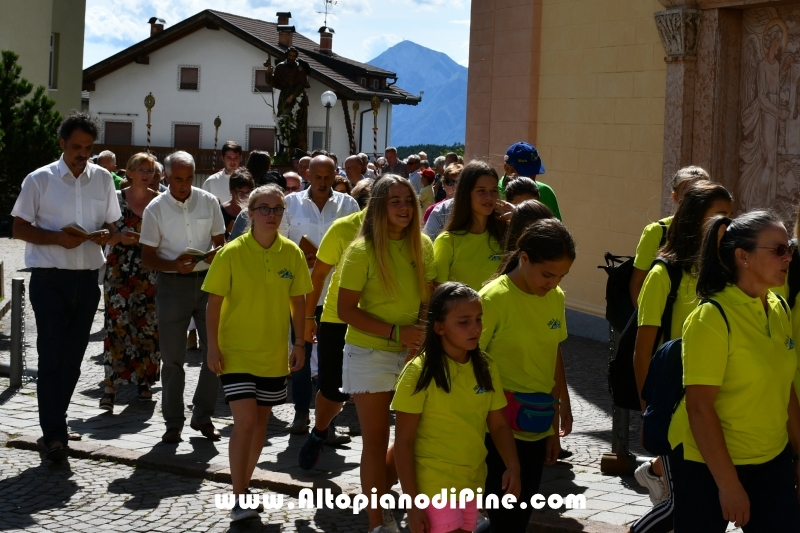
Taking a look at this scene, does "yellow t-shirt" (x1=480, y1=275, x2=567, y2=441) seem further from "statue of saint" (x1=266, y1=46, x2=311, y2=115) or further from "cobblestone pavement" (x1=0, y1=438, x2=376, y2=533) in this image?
"statue of saint" (x1=266, y1=46, x2=311, y2=115)

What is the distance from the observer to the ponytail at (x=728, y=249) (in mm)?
4180

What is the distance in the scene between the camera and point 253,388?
6.49 meters

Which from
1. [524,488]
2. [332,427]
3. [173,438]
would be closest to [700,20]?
[332,427]

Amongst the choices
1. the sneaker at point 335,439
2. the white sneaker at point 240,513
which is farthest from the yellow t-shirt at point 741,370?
the sneaker at point 335,439

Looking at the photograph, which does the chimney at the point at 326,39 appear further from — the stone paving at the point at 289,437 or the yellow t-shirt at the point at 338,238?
the yellow t-shirt at the point at 338,238

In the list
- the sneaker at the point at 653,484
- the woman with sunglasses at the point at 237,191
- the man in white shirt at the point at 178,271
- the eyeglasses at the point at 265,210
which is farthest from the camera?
the woman with sunglasses at the point at 237,191

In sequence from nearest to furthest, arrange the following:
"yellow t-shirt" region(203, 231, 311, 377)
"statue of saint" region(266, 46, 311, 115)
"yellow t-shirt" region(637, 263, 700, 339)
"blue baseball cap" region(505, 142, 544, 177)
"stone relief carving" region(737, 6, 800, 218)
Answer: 1. "yellow t-shirt" region(637, 263, 700, 339)
2. "yellow t-shirt" region(203, 231, 311, 377)
3. "blue baseball cap" region(505, 142, 544, 177)
4. "stone relief carving" region(737, 6, 800, 218)
5. "statue of saint" region(266, 46, 311, 115)

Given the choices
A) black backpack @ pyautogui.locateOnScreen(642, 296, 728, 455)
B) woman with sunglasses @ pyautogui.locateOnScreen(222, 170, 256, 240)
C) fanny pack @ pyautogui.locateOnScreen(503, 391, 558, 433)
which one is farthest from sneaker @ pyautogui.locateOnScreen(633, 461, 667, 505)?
woman with sunglasses @ pyautogui.locateOnScreen(222, 170, 256, 240)

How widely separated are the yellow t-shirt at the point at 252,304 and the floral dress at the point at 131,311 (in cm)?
305

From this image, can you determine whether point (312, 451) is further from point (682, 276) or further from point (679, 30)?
point (679, 30)

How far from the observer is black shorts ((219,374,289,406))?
6445mm

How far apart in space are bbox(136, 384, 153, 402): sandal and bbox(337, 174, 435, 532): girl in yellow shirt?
3791 mm

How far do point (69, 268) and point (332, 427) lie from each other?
2008 millimetres

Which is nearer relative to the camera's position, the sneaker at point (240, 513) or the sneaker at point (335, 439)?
the sneaker at point (240, 513)
